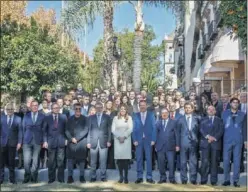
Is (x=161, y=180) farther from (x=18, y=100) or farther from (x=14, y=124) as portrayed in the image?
(x=18, y=100)

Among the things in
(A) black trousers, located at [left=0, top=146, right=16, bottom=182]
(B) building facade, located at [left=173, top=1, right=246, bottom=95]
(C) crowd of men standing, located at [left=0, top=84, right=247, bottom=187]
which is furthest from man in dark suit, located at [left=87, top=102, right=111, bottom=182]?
(B) building facade, located at [left=173, top=1, right=246, bottom=95]

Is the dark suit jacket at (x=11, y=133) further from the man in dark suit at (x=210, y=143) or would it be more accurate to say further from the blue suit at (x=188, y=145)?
the man in dark suit at (x=210, y=143)

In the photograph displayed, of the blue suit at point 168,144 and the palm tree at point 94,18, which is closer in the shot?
the blue suit at point 168,144

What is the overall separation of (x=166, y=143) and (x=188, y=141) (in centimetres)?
49

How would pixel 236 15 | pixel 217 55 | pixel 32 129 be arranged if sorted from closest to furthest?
pixel 32 129 < pixel 236 15 < pixel 217 55

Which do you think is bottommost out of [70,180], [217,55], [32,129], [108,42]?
[70,180]

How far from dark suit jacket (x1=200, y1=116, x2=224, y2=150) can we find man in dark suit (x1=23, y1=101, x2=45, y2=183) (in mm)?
3668

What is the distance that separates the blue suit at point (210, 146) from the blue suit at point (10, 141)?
419 centimetres

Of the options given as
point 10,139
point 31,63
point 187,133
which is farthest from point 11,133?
point 31,63

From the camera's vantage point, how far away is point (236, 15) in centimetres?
1383

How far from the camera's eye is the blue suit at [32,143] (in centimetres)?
1155

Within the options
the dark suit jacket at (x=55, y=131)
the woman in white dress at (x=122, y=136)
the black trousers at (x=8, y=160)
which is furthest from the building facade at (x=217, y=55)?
the black trousers at (x=8, y=160)

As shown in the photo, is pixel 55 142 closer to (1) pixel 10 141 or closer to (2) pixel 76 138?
(2) pixel 76 138

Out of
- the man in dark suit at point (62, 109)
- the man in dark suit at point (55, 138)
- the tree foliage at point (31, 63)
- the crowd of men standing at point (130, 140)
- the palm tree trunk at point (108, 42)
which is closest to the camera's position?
the crowd of men standing at point (130, 140)
